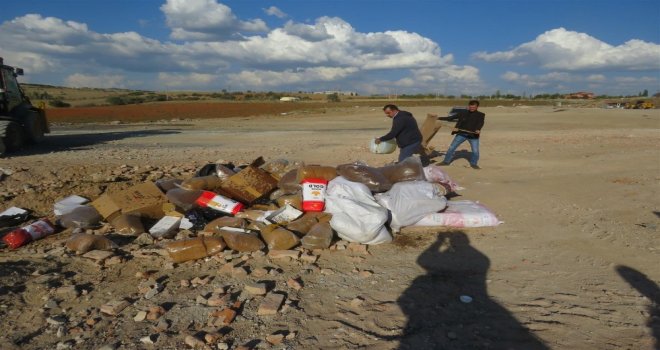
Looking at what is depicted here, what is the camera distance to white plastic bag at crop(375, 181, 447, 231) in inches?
180

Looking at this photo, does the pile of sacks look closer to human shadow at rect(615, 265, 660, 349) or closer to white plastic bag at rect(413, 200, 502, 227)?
white plastic bag at rect(413, 200, 502, 227)

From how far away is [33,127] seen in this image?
10.4 metres

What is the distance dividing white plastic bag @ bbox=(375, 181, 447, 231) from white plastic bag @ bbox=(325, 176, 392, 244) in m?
0.26

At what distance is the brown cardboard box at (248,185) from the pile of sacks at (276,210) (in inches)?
0.5

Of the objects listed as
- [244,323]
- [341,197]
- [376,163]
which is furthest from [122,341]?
[376,163]

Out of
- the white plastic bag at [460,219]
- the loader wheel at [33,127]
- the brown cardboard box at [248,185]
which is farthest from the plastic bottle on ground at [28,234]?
the loader wheel at [33,127]

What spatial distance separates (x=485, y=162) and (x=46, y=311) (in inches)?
305

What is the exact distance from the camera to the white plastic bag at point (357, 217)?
4145 mm

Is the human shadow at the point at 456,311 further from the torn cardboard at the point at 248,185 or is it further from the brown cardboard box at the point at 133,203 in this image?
the brown cardboard box at the point at 133,203

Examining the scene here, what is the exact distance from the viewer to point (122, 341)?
101 inches

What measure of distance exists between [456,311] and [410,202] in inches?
69.8

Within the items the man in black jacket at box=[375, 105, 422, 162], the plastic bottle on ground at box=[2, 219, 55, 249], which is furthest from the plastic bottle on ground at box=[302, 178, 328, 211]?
the plastic bottle on ground at box=[2, 219, 55, 249]

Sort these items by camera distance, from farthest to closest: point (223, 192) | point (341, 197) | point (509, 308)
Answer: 1. point (223, 192)
2. point (341, 197)
3. point (509, 308)

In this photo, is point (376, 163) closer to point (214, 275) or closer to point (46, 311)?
point (214, 275)
